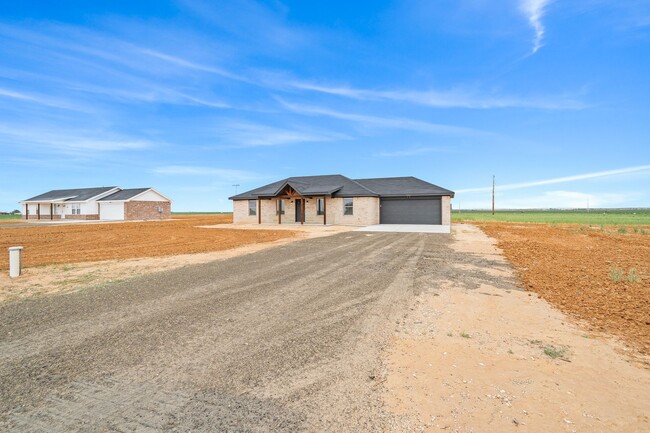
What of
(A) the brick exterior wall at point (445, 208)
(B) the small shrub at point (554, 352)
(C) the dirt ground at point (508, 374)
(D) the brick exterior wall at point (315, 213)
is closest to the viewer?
(C) the dirt ground at point (508, 374)

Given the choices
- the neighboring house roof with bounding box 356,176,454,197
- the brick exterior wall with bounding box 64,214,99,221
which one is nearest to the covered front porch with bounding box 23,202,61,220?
the brick exterior wall with bounding box 64,214,99,221

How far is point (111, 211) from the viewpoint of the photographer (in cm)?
4638

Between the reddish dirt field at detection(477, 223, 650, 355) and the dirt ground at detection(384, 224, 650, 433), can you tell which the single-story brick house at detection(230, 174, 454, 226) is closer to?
the reddish dirt field at detection(477, 223, 650, 355)

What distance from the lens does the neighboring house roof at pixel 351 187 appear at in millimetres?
28422

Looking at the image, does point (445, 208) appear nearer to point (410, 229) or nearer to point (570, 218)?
point (410, 229)

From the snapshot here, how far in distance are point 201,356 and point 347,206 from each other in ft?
84.9

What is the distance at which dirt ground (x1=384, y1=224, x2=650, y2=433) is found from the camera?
109 inches

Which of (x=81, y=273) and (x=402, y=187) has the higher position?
(x=402, y=187)

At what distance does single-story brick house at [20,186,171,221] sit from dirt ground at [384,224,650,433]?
165 ft

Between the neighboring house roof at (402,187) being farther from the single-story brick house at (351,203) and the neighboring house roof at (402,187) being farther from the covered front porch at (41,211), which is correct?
the covered front porch at (41,211)

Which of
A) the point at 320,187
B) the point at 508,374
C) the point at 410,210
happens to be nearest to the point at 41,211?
the point at 320,187

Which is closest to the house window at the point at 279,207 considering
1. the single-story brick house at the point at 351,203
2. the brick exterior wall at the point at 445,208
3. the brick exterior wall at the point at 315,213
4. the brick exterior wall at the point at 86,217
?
the single-story brick house at the point at 351,203

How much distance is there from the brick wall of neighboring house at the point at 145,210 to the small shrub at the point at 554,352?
170ft

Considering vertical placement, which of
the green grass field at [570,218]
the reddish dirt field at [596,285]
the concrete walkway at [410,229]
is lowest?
the reddish dirt field at [596,285]
